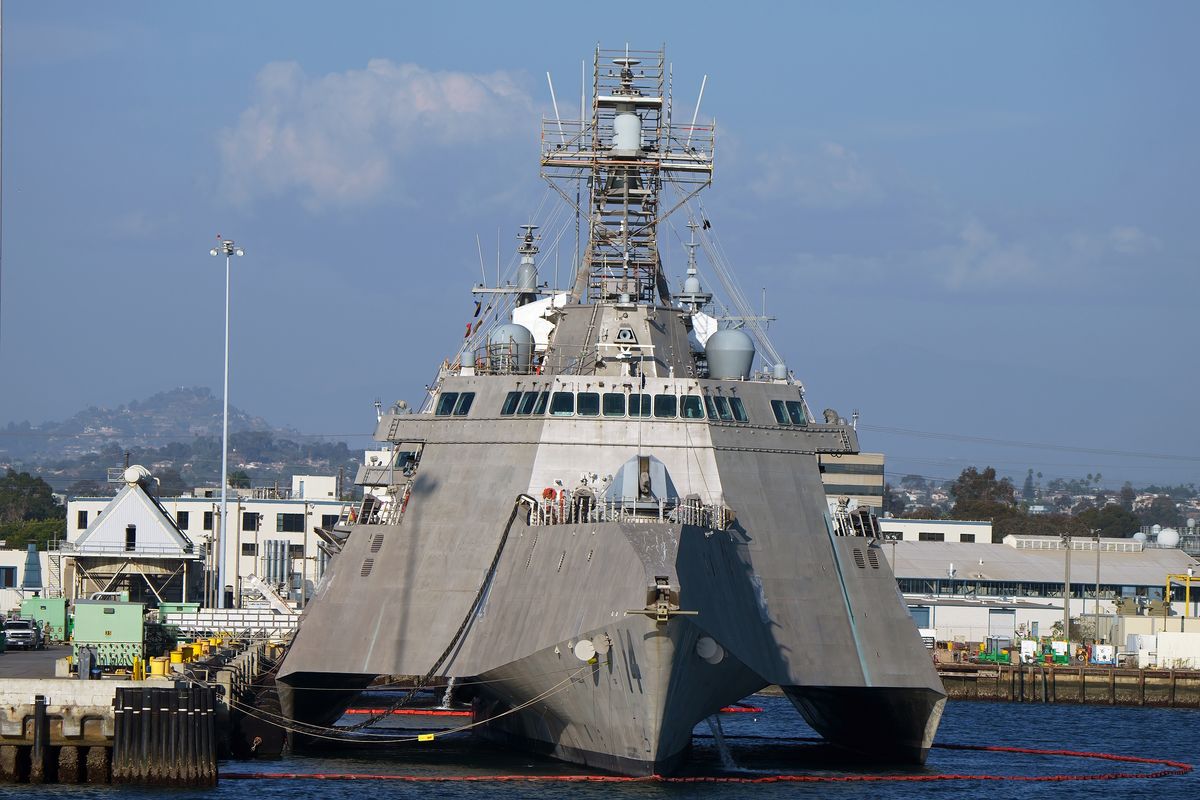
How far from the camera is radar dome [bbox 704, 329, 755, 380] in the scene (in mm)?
42469

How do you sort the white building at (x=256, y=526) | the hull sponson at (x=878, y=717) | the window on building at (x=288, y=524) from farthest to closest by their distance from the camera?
the window on building at (x=288, y=524), the white building at (x=256, y=526), the hull sponson at (x=878, y=717)

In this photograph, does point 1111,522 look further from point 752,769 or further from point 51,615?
point 752,769

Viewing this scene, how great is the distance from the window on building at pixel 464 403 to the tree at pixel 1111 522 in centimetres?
13633

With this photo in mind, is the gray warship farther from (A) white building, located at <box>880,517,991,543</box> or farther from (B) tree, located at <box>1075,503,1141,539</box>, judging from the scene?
(B) tree, located at <box>1075,503,1141,539</box>

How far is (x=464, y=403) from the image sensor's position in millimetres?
41188

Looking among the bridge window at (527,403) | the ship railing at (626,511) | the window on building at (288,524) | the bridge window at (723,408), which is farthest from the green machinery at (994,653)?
the ship railing at (626,511)

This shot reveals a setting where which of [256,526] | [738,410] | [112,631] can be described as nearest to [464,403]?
[738,410]

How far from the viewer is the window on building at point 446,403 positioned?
4138 centimetres

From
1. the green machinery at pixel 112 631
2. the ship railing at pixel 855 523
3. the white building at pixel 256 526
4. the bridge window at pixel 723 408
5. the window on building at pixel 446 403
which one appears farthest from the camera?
the white building at pixel 256 526

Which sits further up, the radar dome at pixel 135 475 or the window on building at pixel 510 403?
the radar dome at pixel 135 475

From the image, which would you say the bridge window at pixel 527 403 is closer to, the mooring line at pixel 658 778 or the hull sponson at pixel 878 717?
the mooring line at pixel 658 778

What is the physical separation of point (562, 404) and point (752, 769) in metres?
8.56

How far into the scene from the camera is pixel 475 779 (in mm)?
37438

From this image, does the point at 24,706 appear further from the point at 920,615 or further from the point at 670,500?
the point at 920,615
